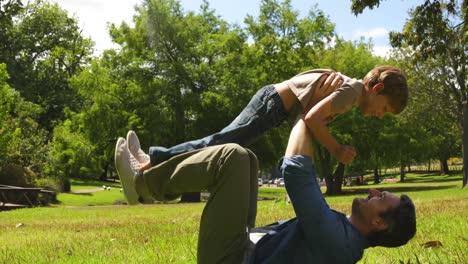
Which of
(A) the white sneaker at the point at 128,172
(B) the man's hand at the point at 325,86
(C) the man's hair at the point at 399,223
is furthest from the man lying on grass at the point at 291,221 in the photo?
(B) the man's hand at the point at 325,86

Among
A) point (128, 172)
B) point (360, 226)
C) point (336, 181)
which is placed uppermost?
point (128, 172)

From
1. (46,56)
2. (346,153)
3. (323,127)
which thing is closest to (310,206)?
(323,127)

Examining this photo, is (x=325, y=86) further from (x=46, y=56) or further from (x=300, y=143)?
(x=46, y=56)

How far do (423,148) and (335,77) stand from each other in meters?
39.4

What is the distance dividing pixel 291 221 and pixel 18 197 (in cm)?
2412

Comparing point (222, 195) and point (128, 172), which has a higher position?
point (128, 172)

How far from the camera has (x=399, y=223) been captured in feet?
9.53

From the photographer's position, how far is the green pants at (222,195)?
2.98 metres

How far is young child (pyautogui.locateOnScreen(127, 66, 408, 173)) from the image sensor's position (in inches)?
149

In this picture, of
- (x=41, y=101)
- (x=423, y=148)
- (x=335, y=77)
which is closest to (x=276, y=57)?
(x=423, y=148)

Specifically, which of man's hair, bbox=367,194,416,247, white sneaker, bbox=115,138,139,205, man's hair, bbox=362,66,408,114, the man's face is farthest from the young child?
man's hair, bbox=367,194,416,247

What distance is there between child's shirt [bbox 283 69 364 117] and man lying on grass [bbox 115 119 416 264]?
0.70 meters

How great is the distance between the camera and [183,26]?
34688 millimetres

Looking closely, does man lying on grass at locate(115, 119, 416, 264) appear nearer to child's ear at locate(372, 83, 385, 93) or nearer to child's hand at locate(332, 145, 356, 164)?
child's hand at locate(332, 145, 356, 164)
